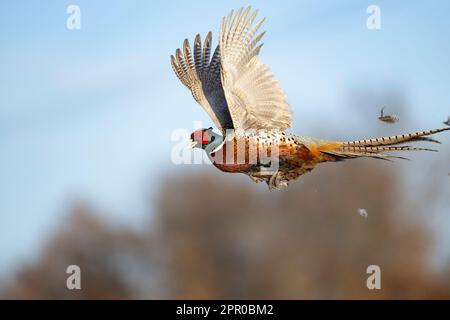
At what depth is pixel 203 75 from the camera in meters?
8.40

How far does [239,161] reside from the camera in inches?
312

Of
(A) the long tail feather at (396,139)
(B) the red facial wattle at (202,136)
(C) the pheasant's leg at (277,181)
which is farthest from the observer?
(C) the pheasant's leg at (277,181)

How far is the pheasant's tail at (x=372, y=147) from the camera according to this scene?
7.48 meters

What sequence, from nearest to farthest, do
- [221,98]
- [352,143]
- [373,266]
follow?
[352,143], [221,98], [373,266]

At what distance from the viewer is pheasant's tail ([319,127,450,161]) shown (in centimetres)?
748

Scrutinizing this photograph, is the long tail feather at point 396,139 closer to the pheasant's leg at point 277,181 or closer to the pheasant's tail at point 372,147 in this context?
the pheasant's tail at point 372,147

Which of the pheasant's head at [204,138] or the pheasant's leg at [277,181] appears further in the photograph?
the pheasant's leg at [277,181]

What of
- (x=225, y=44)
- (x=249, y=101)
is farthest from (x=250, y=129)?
(x=225, y=44)

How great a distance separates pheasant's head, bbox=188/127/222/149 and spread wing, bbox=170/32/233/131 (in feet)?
0.86

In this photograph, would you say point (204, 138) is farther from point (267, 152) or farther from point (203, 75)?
point (203, 75)

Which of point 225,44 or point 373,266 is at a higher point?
point 225,44

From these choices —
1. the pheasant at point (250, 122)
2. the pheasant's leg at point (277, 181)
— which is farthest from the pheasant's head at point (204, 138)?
the pheasant's leg at point (277, 181)

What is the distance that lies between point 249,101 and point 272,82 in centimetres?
30
